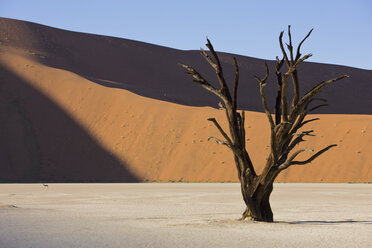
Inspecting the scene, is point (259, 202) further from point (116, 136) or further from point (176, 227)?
point (116, 136)

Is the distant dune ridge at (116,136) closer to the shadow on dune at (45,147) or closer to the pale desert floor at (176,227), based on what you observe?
the shadow on dune at (45,147)

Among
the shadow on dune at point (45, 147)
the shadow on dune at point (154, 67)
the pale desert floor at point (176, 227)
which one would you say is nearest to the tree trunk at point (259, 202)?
the pale desert floor at point (176, 227)

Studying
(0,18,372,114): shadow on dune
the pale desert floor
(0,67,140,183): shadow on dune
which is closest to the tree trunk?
the pale desert floor

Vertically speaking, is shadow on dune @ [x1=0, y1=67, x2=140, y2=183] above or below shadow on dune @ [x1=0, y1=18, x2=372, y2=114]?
below

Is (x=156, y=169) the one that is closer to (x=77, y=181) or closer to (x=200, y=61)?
(x=77, y=181)

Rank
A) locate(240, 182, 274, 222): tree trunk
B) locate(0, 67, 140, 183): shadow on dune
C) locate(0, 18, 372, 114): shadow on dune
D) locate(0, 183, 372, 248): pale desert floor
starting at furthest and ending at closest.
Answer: locate(0, 18, 372, 114): shadow on dune < locate(0, 67, 140, 183): shadow on dune < locate(240, 182, 274, 222): tree trunk < locate(0, 183, 372, 248): pale desert floor

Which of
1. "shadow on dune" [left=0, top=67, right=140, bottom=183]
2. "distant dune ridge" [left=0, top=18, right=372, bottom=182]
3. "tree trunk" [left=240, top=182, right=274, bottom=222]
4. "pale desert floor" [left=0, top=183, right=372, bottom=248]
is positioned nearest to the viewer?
"pale desert floor" [left=0, top=183, right=372, bottom=248]

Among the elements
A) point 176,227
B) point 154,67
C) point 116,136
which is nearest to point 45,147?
point 116,136

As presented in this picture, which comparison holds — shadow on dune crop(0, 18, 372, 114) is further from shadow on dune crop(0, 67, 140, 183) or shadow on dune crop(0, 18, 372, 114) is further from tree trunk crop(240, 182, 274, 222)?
tree trunk crop(240, 182, 274, 222)

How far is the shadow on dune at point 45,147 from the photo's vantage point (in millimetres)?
50031

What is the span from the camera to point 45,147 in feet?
175

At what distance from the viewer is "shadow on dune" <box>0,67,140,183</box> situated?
50.0 m

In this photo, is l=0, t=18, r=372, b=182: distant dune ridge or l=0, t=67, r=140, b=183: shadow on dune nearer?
l=0, t=18, r=372, b=182: distant dune ridge

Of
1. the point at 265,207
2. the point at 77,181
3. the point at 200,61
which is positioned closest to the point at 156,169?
the point at 77,181
